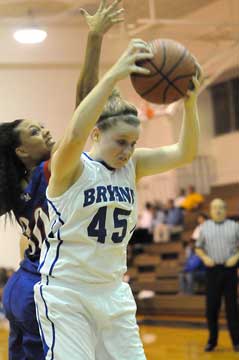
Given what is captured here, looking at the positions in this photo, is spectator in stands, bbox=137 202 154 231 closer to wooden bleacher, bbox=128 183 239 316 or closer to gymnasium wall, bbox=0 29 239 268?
wooden bleacher, bbox=128 183 239 316

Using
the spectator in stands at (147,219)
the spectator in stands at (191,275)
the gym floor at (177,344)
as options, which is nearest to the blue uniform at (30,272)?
the gym floor at (177,344)

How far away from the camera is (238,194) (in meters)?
15.4

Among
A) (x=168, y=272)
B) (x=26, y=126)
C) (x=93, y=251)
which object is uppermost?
(x=26, y=126)

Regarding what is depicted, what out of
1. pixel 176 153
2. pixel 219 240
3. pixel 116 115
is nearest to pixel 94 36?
pixel 116 115

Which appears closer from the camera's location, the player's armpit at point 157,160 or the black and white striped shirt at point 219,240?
the player's armpit at point 157,160

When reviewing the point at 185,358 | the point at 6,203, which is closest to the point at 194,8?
the point at 185,358

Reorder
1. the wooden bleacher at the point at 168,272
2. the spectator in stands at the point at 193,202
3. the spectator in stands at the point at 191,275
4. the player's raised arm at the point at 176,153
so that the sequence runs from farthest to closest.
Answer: the spectator in stands at the point at 193,202, the wooden bleacher at the point at 168,272, the spectator in stands at the point at 191,275, the player's raised arm at the point at 176,153

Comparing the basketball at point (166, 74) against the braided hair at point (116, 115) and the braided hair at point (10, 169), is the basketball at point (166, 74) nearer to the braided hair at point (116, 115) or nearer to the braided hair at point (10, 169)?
the braided hair at point (116, 115)

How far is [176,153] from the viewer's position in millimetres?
3080

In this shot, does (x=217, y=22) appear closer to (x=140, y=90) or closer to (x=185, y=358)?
(x=185, y=358)

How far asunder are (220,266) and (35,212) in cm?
538

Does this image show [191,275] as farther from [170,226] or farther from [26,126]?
[26,126]

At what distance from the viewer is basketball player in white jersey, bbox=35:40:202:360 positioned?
2773 millimetres

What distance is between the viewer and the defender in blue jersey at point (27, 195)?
3395 mm
